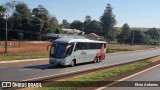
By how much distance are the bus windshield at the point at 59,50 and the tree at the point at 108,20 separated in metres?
130

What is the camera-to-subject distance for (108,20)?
160 m

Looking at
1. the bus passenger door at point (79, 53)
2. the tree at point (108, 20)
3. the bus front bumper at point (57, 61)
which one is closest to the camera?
the bus front bumper at point (57, 61)

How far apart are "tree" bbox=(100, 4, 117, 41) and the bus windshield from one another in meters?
130

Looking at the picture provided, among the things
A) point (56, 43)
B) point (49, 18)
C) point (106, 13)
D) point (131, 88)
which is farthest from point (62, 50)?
point (106, 13)

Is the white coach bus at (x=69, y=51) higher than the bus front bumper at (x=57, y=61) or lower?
higher

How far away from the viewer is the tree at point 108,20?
6309 inches

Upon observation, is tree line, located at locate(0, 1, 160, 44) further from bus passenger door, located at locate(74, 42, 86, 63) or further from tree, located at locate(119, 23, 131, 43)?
bus passenger door, located at locate(74, 42, 86, 63)

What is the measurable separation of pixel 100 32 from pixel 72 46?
14167 cm

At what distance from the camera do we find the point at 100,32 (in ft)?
567

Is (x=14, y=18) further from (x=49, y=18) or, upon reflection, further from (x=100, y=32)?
(x=100, y=32)

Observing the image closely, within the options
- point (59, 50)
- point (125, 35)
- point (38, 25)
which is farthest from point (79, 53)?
point (125, 35)

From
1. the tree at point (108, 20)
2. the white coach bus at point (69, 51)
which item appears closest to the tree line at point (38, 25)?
the tree at point (108, 20)

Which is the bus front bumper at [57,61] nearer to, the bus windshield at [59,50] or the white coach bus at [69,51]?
the white coach bus at [69,51]

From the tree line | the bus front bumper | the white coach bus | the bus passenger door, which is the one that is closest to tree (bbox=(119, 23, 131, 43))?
the tree line
